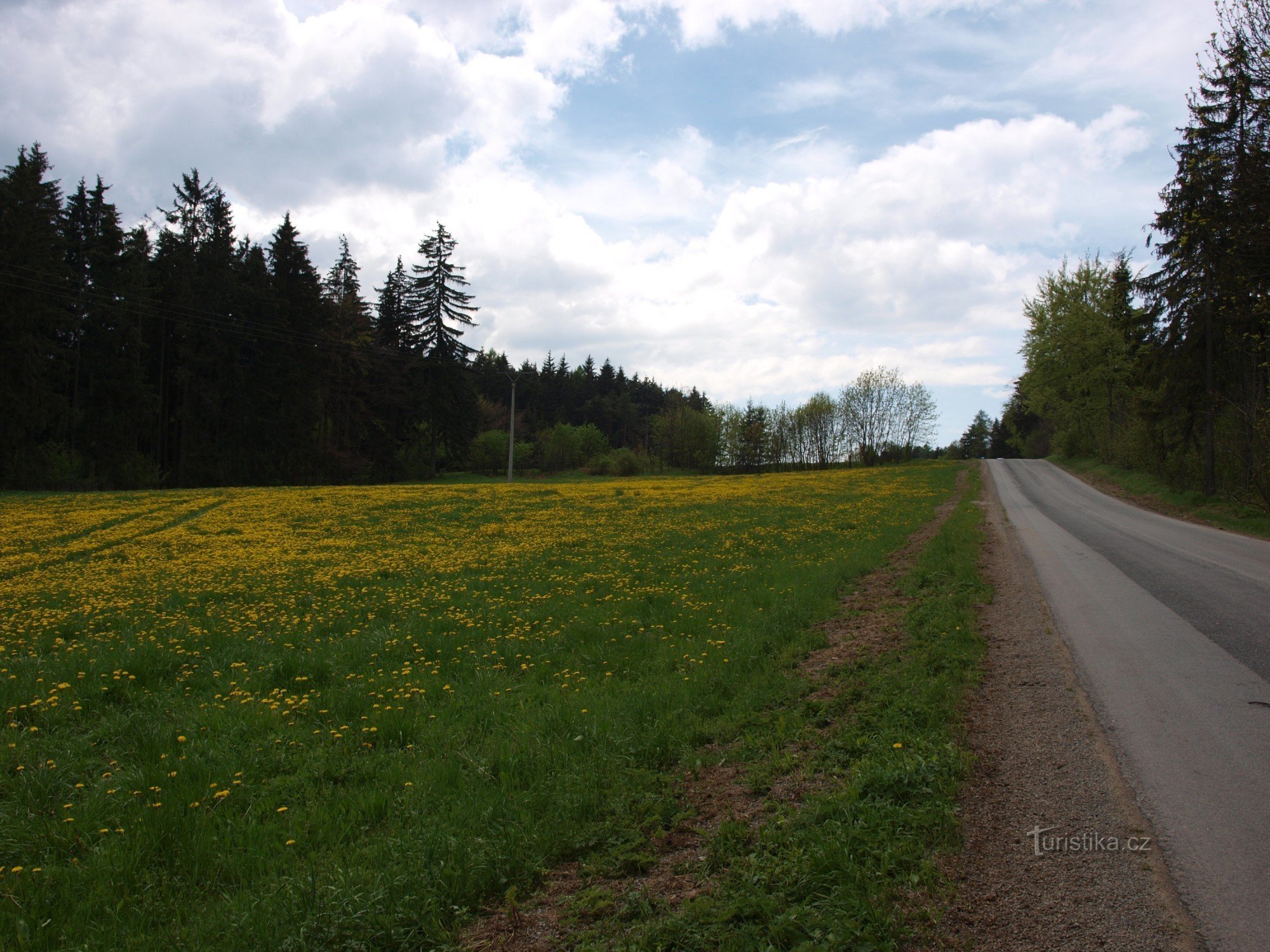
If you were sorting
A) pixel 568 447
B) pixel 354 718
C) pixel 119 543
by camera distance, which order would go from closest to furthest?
pixel 354 718 → pixel 119 543 → pixel 568 447

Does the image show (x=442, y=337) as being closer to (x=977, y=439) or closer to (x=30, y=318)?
(x=30, y=318)

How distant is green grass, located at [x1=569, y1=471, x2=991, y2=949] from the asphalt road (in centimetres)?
111

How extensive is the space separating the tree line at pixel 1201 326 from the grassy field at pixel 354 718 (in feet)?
40.1

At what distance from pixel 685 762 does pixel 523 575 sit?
339 inches

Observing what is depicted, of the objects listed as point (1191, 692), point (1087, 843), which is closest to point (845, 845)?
point (1087, 843)

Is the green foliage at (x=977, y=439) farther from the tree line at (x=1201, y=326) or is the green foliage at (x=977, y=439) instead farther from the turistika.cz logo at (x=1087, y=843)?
the turistika.cz logo at (x=1087, y=843)

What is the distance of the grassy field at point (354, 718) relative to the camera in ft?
13.1

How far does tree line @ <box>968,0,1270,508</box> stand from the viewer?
1571 cm

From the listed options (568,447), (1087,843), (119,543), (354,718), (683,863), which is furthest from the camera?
(568,447)

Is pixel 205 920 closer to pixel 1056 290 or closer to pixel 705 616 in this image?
pixel 705 616

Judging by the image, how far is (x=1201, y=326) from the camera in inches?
1094

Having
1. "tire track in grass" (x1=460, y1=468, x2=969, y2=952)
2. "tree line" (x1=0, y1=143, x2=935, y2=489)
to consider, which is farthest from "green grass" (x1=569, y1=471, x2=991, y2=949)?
"tree line" (x1=0, y1=143, x2=935, y2=489)

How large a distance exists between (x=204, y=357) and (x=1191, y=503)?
2293 inches

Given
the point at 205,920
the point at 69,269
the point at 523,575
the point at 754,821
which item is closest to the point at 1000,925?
the point at 754,821
